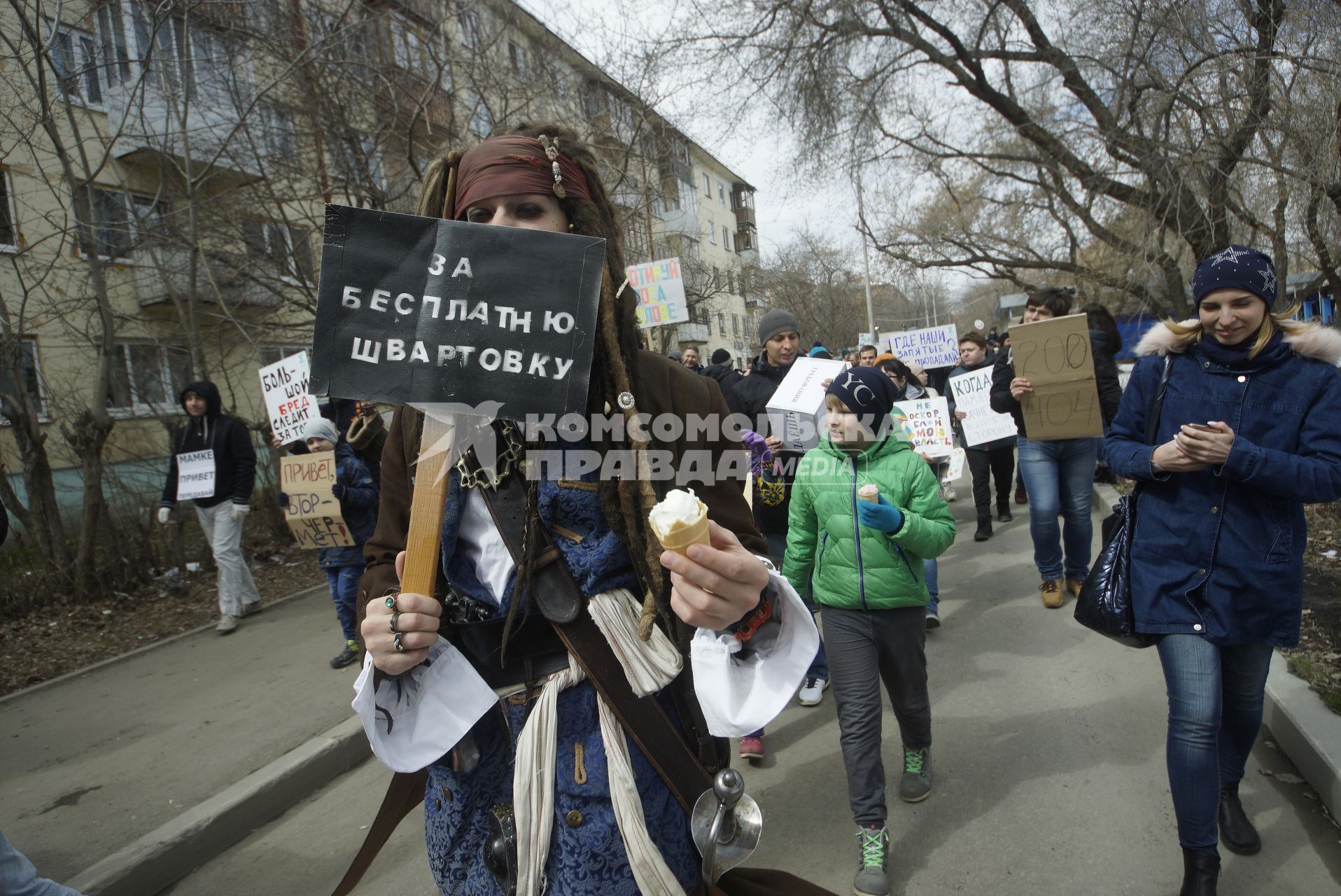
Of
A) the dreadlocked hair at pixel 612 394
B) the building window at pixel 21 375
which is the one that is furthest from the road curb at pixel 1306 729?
the building window at pixel 21 375

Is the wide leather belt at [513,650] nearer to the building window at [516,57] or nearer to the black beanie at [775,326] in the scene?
the black beanie at [775,326]

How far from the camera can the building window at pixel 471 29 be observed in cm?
985

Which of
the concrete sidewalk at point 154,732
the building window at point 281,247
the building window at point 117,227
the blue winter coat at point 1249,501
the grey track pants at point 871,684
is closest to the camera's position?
the blue winter coat at point 1249,501

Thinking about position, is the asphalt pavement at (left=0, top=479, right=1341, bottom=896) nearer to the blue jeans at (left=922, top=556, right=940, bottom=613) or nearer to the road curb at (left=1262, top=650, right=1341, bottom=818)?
the road curb at (left=1262, top=650, right=1341, bottom=818)

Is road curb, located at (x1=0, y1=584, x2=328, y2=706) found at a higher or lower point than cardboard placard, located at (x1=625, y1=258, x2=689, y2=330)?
lower

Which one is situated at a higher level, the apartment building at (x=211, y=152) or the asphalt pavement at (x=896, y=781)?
the apartment building at (x=211, y=152)

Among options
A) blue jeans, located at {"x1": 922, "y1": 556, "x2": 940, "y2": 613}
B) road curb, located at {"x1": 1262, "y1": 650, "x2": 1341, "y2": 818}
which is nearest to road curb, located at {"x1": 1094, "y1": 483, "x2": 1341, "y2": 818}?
road curb, located at {"x1": 1262, "y1": 650, "x2": 1341, "y2": 818}

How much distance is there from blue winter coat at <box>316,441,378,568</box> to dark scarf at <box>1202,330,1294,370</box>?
5005 millimetres

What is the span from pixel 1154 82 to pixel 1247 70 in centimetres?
116

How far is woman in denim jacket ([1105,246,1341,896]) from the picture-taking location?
2.42 m

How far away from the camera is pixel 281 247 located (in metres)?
10.6

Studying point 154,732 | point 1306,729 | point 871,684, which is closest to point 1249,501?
point 871,684

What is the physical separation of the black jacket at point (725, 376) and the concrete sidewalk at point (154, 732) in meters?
3.36

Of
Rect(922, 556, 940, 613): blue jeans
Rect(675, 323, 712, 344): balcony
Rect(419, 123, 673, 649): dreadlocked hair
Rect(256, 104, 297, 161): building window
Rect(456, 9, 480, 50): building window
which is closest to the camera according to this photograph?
Rect(419, 123, 673, 649): dreadlocked hair
